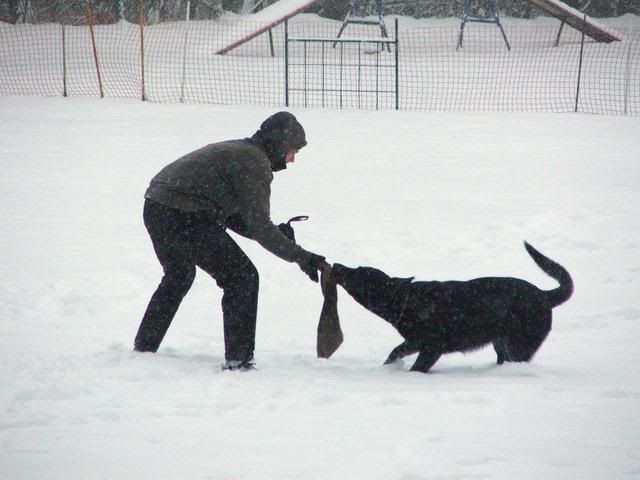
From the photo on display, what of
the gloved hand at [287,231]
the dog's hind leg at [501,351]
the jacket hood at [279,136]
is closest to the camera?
the jacket hood at [279,136]

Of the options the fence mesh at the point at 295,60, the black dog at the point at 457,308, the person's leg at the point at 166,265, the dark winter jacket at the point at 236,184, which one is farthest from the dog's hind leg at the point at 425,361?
the fence mesh at the point at 295,60

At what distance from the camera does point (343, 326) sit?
18.0ft

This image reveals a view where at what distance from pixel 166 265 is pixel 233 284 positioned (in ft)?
1.23

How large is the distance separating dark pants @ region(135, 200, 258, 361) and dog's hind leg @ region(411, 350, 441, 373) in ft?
2.98

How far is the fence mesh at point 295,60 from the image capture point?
612 inches

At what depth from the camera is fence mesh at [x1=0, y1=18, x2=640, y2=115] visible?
51.0 feet

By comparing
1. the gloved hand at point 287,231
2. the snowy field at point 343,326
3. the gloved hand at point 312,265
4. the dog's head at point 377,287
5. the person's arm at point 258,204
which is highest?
the person's arm at point 258,204

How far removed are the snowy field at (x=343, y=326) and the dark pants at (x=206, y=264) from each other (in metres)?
0.27

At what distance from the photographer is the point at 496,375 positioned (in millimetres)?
4191

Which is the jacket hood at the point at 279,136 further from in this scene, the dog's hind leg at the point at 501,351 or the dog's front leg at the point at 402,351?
the dog's hind leg at the point at 501,351

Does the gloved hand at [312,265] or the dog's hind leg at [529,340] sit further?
the dog's hind leg at [529,340]

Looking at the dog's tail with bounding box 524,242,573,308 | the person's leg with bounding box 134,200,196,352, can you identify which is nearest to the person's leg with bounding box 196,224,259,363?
the person's leg with bounding box 134,200,196,352

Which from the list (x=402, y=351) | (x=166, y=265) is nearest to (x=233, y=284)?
(x=166, y=265)

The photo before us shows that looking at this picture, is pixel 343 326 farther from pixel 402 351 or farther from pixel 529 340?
pixel 529 340
